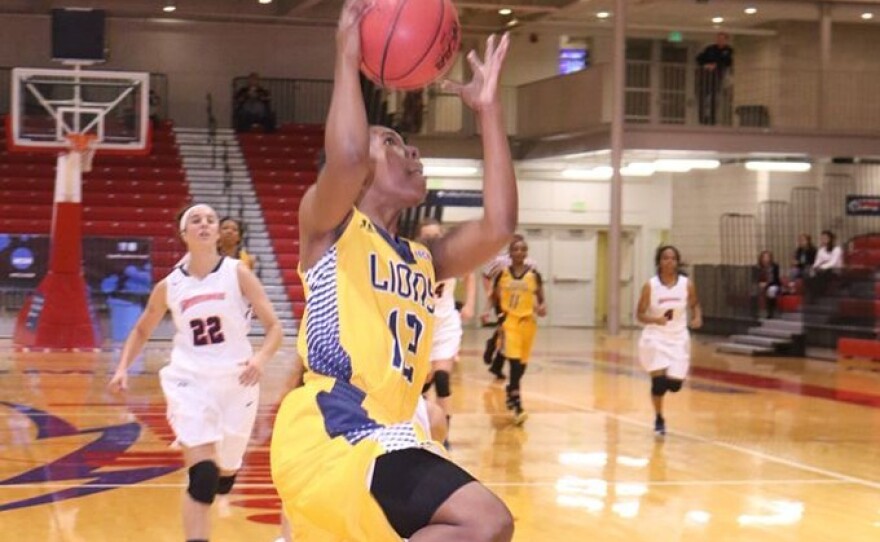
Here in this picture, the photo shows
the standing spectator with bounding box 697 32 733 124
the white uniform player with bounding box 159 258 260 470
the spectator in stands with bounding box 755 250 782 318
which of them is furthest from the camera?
the standing spectator with bounding box 697 32 733 124

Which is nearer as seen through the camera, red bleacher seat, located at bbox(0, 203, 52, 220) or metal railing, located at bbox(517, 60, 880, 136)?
red bleacher seat, located at bbox(0, 203, 52, 220)

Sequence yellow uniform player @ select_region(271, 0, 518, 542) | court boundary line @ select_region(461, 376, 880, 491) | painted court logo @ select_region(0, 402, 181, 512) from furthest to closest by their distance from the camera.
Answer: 1. court boundary line @ select_region(461, 376, 880, 491)
2. painted court logo @ select_region(0, 402, 181, 512)
3. yellow uniform player @ select_region(271, 0, 518, 542)

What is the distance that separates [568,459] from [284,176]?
19.0 metres

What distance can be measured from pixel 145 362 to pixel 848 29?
18637 mm

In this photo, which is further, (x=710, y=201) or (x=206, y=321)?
(x=710, y=201)

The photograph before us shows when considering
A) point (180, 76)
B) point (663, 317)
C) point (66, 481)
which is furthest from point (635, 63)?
point (66, 481)

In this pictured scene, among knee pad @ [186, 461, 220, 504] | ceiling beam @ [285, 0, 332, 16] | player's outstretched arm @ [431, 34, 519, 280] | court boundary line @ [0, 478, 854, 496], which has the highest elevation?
ceiling beam @ [285, 0, 332, 16]

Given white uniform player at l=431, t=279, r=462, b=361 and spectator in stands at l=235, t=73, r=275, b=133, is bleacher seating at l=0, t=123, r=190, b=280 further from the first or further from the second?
white uniform player at l=431, t=279, r=462, b=361

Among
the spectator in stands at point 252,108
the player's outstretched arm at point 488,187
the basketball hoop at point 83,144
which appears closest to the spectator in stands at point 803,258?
the spectator in stands at point 252,108

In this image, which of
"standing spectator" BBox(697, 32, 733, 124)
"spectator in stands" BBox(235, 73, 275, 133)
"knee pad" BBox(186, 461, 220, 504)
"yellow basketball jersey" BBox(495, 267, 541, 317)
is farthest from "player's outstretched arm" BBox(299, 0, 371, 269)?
"spectator in stands" BBox(235, 73, 275, 133)

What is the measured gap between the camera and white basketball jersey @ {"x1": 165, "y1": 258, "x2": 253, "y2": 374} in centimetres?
761

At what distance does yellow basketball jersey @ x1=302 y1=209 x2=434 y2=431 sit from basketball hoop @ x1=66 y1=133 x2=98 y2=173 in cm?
1792

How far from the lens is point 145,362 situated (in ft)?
67.6

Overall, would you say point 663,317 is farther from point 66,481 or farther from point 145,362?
point 145,362
